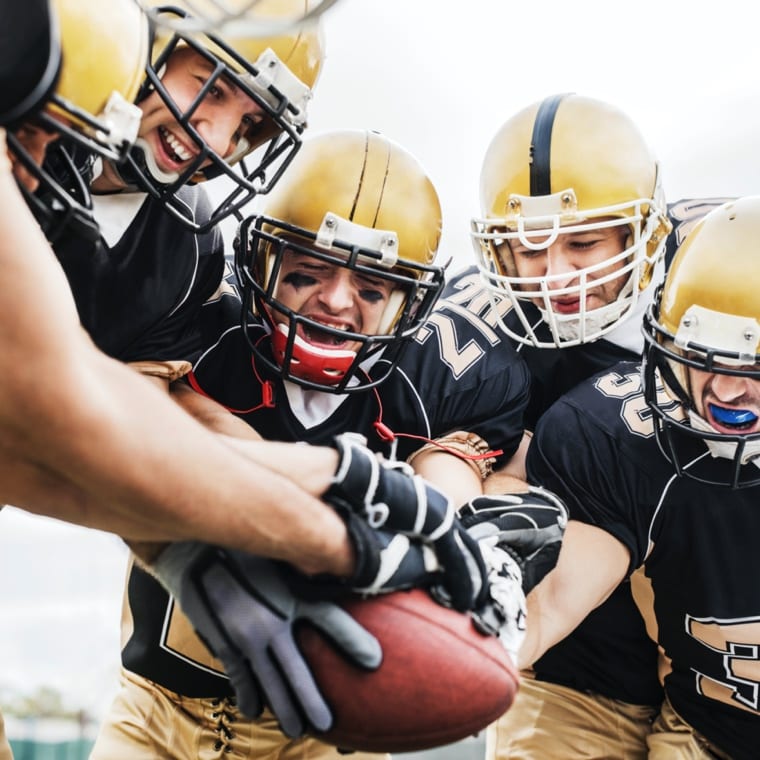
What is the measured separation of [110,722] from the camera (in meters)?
2.28

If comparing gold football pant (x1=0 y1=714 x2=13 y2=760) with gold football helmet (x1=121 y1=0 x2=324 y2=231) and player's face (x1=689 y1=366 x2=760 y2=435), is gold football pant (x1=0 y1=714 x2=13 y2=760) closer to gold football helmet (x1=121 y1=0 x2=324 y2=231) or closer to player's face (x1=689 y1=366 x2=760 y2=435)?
gold football helmet (x1=121 y1=0 x2=324 y2=231)

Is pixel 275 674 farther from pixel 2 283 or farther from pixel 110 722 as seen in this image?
pixel 110 722

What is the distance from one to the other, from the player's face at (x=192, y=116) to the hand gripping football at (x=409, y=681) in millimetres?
1045

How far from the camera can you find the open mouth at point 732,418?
1884mm

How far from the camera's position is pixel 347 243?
2062 mm

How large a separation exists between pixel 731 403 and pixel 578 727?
0.95 meters

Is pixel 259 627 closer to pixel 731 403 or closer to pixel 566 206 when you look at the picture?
pixel 731 403

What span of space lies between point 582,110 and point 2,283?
70.1 inches

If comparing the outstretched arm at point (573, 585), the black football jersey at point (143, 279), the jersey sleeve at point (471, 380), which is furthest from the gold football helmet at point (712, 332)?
the black football jersey at point (143, 279)

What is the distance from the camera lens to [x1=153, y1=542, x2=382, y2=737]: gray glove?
4.48ft

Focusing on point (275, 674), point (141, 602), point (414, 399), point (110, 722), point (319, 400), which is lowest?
point (110, 722)

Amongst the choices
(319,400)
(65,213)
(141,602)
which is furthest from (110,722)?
(65,213)

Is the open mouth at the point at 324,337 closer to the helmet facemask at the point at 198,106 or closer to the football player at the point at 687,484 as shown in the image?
the helmet facemask at the point at 198,106

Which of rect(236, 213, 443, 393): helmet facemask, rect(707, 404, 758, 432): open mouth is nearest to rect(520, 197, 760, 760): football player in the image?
rect(707, 404, 758, 432): open mouth
